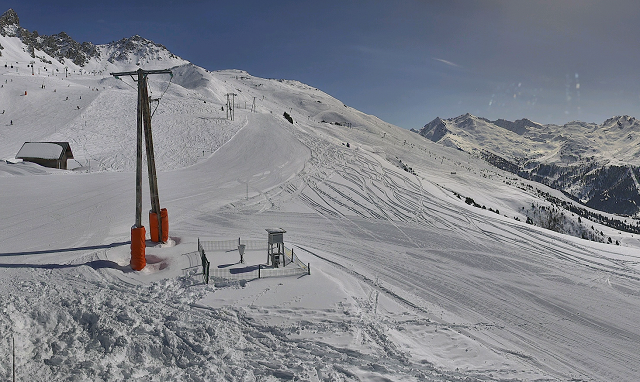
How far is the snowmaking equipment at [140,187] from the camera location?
11.9m

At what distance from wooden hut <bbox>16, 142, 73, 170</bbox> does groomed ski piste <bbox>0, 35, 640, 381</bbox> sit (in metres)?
2.92

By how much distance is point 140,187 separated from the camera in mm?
12594

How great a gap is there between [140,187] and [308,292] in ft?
24.5

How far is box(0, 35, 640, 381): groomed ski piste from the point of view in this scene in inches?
319

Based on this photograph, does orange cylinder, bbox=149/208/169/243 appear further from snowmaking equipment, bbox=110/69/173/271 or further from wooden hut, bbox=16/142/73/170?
wooden hut, bbox=16/142/73/170

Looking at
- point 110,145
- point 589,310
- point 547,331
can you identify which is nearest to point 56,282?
point 547,331

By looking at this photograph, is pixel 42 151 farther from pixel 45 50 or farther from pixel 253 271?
pixel 45 50

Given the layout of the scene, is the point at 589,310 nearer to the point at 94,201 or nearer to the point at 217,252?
the point at 217,252

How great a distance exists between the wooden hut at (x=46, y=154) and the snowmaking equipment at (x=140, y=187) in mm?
24673

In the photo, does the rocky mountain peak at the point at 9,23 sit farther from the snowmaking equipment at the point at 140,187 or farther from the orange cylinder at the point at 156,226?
the orange cylinder at the point at 156,226

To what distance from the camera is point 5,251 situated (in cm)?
1266

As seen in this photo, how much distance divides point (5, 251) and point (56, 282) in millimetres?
4387

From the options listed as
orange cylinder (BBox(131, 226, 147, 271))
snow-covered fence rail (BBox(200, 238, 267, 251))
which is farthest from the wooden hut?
orange cylinder (BBox(131, 226, 147, 271))

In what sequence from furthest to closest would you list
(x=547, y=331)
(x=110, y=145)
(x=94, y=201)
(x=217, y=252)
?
(x=110, y=145)
(x=94, y=201)
(x=217, y=252)
(x=547, y=331)
